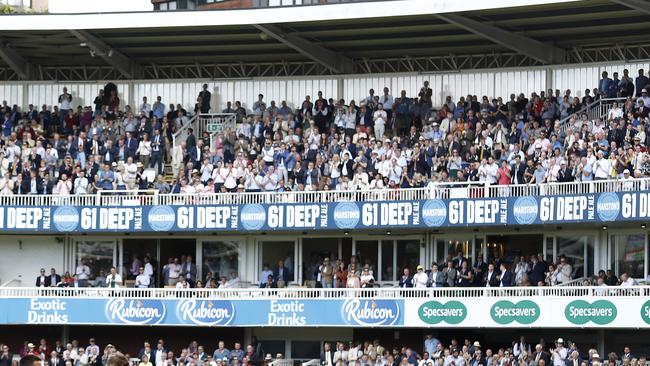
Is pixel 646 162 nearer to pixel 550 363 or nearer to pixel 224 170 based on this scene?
pixel 550 363

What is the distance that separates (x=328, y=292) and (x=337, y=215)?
1812 mm

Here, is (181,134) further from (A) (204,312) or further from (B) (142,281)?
(A) (204,312)

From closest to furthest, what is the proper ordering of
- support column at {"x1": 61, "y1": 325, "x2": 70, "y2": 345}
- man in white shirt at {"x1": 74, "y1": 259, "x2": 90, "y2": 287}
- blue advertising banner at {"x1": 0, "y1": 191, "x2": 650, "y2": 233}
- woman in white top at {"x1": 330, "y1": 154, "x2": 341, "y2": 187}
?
blue advertising banner at {"x1": 0, "y1": 191, "x2": 650, "y2": 233}, woman in white top at {"x1": 330, "y1": 154, "x2": 341, "y2": 187}, man in white shirt at {"x1": 74, "y1": 259, "x2": 90, "y2": 287}, support column at {"x1": 61, "y1": 325, "x2": 70, "y2": 345}

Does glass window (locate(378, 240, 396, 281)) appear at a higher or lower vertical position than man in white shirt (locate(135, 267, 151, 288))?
higher

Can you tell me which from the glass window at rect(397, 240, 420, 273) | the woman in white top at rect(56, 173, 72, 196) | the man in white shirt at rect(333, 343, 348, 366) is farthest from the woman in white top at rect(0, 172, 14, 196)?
the glass window at rect(397, 240, 420, 273)

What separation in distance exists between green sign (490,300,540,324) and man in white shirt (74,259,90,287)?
34.3ft

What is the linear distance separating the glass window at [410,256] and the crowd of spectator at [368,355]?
2.30 m

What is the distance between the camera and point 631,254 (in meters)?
31.1

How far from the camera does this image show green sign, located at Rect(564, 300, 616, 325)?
2820cm

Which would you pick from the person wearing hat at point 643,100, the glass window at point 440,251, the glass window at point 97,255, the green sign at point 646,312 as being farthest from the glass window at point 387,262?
the green sign at point 646,312

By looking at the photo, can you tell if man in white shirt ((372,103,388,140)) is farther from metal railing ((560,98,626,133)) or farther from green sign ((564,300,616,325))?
green sign ((564,300,616,325))

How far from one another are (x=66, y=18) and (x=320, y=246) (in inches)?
360

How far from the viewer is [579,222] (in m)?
29.5

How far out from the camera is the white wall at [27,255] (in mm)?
36562
